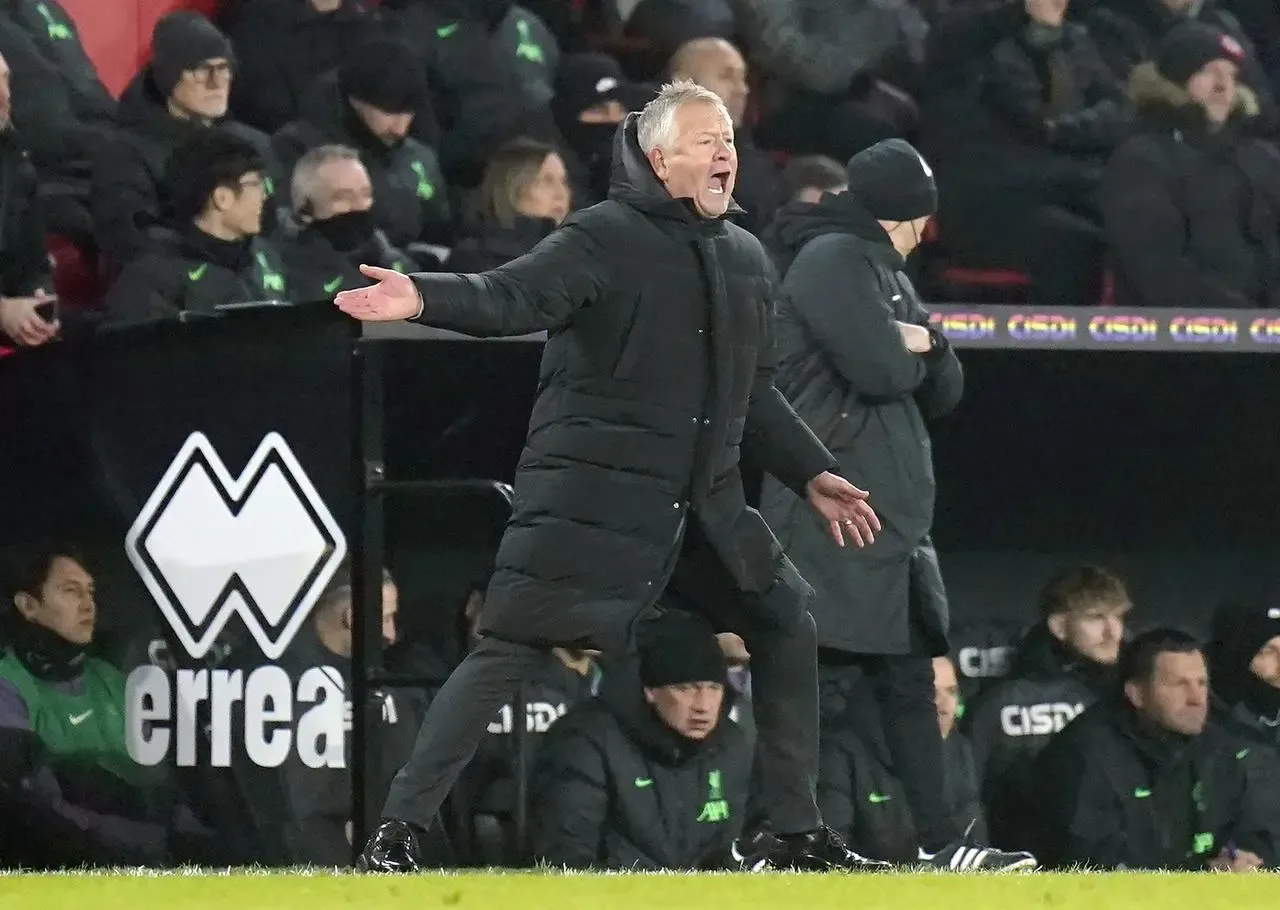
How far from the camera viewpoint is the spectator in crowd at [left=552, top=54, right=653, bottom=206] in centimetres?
588

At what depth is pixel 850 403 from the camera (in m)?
5.17

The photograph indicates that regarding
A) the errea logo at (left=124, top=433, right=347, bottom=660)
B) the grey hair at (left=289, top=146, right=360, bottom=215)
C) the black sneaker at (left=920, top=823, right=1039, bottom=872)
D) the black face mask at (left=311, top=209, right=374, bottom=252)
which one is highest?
the grey hair at (left=289, top=146, right=360, bottom=215)

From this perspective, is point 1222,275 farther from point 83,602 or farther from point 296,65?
point 83,602

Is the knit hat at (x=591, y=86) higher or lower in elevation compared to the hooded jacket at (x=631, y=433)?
higher

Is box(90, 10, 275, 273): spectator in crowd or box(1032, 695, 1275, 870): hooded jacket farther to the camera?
box(1032, 695, 1275, 870): hooded jacket

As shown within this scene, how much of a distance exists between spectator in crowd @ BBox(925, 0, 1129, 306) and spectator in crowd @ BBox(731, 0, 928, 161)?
187 millimetres

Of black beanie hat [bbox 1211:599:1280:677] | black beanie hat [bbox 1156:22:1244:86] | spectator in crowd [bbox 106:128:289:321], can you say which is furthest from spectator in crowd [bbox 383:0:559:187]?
black beanie hat [bbox 1211:599:1280:677]

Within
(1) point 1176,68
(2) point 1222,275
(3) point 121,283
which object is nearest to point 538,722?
(3) point 121,283

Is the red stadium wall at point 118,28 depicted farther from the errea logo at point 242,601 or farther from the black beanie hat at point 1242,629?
the black beanie hat at point 1242,629

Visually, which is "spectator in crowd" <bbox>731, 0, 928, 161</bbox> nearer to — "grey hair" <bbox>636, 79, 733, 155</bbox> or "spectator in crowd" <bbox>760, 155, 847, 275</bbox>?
"spectator in crowd" <bbox>760, 155, 847, 275</bbox>

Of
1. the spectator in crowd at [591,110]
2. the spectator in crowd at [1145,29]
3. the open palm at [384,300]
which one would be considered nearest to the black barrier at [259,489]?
the spectator in crowd at [591,110]

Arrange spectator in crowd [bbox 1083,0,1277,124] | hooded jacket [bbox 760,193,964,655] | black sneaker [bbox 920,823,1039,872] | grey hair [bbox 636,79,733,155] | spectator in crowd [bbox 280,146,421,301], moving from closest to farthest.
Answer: grey hair [bbox 636,79,733,155]
hooded jacket [bbox 760,193,964,655]
black sneaker [bbox 920,823,1039,872]
spectator in crowd [bbox 280,146,421,301]
spectator in crowd [bbox 1083,0,1277,124]

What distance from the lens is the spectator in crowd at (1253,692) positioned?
5.62 metres

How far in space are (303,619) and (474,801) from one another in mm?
703
